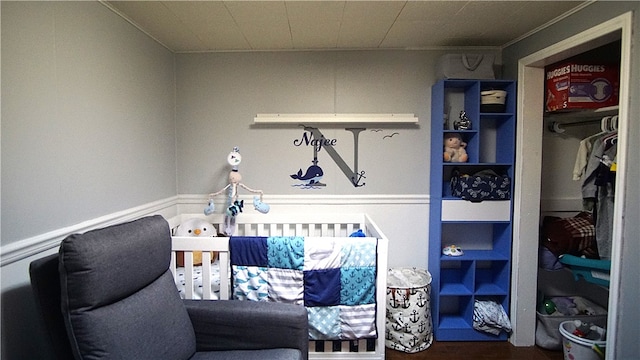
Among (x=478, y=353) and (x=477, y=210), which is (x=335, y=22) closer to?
(x=477, y=210)

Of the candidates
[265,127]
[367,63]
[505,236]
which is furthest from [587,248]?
[265,127]

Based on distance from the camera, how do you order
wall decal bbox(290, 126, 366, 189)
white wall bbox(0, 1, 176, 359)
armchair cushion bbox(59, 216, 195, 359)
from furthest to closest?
wall decal bbox(290, 126, 366, 189) < white wall bbox(0, 1, 176, 359) < armchair cushion bbox(59, 216, 195, 359)

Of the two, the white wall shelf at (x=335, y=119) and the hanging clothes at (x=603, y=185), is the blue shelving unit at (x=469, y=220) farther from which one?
the hanging clothes at (x=603, y=185)

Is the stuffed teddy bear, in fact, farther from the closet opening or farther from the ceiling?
the ceiling

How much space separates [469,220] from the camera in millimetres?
2332

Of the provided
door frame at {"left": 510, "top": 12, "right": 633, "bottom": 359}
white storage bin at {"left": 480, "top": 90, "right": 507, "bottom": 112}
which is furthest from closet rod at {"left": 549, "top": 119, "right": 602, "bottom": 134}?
white storage bin at {"left": 480, "top": 90, "right": 507, "bottom": 112}

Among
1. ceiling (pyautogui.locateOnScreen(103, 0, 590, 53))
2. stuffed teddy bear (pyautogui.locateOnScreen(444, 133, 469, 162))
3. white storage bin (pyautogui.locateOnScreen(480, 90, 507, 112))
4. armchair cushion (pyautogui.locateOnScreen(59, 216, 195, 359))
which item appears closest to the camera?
armchair cushion (pyautogui.locateOnScreen(59, 216, 195, 359))

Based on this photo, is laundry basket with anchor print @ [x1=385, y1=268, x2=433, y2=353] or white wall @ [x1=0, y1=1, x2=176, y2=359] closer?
white wall @ [x1=0, y1=1, x2=176, y2=359]

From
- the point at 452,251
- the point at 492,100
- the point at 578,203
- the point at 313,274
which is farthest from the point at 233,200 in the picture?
the point at 578,203

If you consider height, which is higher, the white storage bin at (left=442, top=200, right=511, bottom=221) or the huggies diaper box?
the huggies diaper box

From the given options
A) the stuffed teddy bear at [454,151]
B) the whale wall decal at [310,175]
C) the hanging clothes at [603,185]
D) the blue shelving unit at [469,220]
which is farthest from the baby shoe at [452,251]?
the whale wall decal at [310,175]

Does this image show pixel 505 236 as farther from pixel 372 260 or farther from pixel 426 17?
pixel 426 17

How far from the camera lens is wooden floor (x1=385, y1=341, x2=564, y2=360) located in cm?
215

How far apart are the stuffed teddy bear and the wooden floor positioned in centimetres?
139
